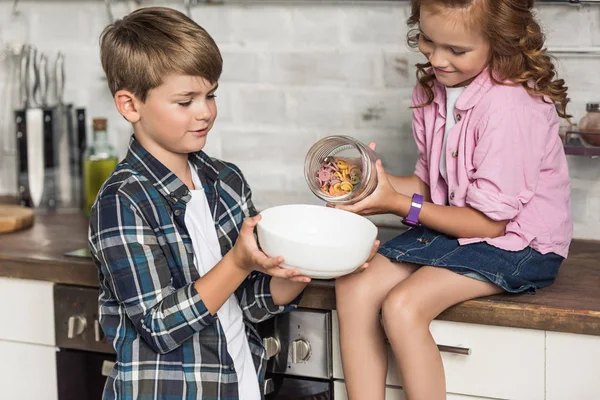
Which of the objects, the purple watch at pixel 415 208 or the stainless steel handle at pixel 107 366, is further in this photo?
the stainless steel handle at pixel 107 366

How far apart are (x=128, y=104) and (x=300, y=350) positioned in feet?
1.84

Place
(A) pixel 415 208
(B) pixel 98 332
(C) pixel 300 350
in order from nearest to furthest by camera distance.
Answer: (A) pixel 415 208 → (C) pixel 300 350 → (B) pixel 98 332

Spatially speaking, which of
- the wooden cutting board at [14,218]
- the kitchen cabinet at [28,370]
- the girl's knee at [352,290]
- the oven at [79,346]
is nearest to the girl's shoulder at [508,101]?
the girl's knee at [352,290]

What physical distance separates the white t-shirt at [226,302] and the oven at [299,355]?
0.12 meters

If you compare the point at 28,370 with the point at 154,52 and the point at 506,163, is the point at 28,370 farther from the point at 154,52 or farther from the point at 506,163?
the point at 506,163

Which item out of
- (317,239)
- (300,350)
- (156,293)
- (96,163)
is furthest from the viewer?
(96,163)

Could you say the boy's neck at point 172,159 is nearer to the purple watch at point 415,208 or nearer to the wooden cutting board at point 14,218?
the purple watch at point 415,208

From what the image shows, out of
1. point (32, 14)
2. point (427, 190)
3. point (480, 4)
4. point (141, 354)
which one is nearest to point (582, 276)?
point (427, 190)

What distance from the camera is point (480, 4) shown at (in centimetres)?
159

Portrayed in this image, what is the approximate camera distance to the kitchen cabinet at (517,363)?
5.28 ft

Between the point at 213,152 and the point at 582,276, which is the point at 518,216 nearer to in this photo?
the point at 582,276

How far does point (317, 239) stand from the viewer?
1.46m

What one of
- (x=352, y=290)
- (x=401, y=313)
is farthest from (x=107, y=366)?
(x=401, y=313)

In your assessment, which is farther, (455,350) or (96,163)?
(96,163)
